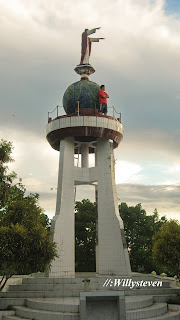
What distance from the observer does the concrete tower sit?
89.1 feet

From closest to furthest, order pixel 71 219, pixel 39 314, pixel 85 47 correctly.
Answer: pixel 39 314, pixel 71 219, pixel 85 47

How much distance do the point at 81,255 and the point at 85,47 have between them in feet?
70.4

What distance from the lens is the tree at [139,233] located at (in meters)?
36.3

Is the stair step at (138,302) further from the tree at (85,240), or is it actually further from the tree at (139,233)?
the tree at (85,240)

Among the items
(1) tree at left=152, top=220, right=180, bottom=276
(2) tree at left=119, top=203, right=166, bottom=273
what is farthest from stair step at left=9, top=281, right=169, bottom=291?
(2) tree at left=119, top=203, right=166, bottom=273

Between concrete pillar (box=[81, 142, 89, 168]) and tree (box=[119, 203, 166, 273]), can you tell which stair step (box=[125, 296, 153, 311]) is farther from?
tree (box=[119, 203, 166, 273])

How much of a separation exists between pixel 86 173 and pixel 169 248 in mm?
10594

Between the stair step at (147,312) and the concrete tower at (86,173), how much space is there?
245 inches

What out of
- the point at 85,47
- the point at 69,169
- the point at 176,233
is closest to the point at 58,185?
the point at 69,169

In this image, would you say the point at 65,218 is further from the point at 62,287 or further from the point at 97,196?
the point at 62,287

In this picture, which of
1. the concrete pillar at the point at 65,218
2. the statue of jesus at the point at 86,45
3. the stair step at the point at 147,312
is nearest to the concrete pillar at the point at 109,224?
the concrete pillar at the point at 65,218

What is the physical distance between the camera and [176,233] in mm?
22797

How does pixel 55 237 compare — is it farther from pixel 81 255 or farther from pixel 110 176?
pixel 81 255

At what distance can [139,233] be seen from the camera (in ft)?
127
